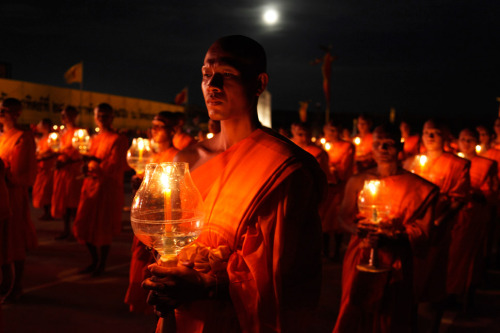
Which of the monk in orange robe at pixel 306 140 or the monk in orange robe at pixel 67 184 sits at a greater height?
the monk in orange robe at pixel 306 140

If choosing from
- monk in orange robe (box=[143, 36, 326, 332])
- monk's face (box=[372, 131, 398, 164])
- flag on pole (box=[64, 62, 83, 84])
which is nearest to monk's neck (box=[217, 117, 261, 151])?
monk in orange robe (box=[143, 36, 326, 332])

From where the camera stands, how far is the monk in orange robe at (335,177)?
317 inches

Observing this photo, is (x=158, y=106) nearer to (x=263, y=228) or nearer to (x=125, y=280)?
(x=125, y=280)

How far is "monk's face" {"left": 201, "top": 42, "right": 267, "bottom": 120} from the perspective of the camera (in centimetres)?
189

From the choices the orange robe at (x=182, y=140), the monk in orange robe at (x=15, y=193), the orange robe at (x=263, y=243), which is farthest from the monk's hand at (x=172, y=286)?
the orange robe at (x=182, y=140)

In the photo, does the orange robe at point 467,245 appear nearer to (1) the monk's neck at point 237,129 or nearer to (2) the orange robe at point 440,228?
(2) the orange robe at point 440,228

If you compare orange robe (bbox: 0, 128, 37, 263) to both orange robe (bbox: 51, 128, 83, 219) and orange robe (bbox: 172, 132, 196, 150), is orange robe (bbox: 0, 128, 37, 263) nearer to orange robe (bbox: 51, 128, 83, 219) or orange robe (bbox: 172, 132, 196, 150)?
orange robe (bbox: 172, 132, 196, 150)

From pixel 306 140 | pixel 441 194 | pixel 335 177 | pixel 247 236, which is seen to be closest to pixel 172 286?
pixel 247 236

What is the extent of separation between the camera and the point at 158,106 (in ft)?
110

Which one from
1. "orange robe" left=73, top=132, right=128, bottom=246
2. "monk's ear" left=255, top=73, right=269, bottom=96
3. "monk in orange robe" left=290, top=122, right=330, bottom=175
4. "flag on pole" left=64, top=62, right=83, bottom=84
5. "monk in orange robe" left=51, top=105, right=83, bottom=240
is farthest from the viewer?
"flag on pole" left=64, top=62, right=83, bottom=84

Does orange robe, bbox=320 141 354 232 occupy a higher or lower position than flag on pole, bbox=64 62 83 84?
lower

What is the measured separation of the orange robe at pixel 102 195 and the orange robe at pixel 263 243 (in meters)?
4.85

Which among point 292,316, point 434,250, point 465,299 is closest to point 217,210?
point 292,316

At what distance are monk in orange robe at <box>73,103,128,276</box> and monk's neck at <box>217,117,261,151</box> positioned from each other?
4.68 meters
